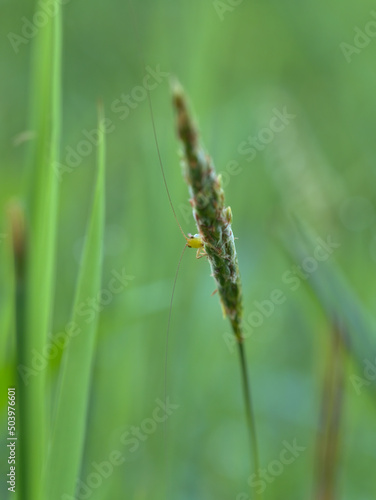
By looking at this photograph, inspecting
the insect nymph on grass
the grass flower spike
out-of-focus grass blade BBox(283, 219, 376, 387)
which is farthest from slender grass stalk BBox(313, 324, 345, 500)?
the grass flower spike

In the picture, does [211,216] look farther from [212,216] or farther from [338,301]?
[338,301]

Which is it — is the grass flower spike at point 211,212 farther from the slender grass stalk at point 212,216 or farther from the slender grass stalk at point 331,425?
the slender grass stalk at point 331,425

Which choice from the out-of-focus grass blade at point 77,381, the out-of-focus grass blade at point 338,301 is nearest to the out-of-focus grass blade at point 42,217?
the out-of-focus grass blade at point 77,381

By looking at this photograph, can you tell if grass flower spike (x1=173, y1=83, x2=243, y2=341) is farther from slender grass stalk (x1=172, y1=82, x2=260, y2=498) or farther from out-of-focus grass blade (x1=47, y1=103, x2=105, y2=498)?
out-of-focus grass blade (x1=47, y1=103, x2=105, y2=498)

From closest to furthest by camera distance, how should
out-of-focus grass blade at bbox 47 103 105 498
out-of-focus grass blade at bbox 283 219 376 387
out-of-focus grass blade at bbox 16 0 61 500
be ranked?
out-of-focus grass blade at bbox 16 0 61 500 → out-of-focus grass blade at bbox 47 103 105 498 → out-of-focus grass blade at bbox 283 219 376 387

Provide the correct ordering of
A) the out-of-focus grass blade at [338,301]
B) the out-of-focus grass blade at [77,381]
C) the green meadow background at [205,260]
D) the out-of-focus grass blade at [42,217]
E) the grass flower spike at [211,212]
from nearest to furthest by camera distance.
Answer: the grass flower spike at [211,212] < the out-of-focus grass blade at [42,217] < the out-of-focus grass blade at [77,381] < the out-of-focus grass blade at [338,301] < the green meadow background at [205,260]

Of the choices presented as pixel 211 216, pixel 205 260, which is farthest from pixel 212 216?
pixel 205 260
